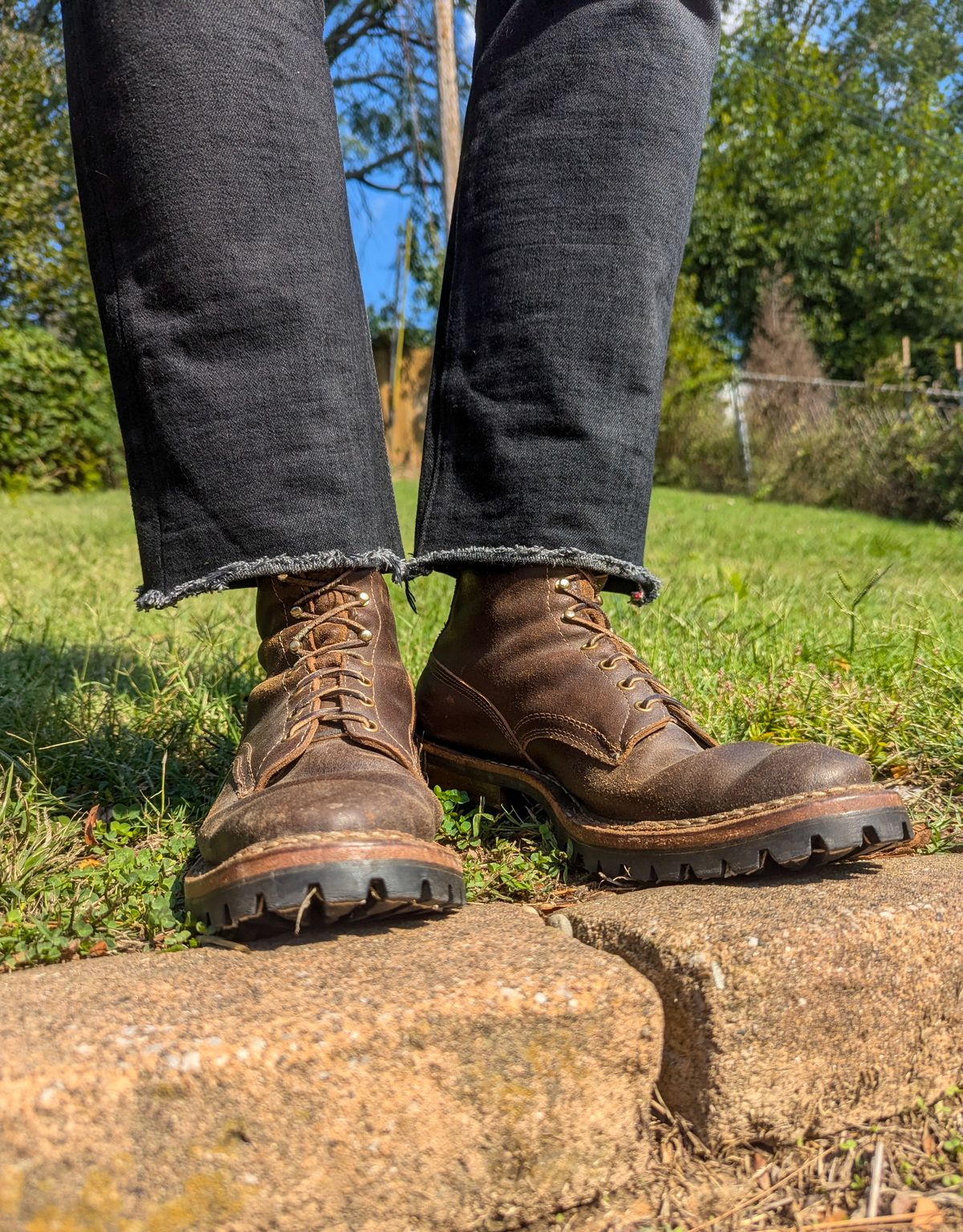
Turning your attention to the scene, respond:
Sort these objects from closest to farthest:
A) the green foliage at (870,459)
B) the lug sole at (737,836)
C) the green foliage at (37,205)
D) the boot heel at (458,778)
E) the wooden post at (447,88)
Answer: the lug sole at (737,836) < the boot heel at (458,778) < the wooden post at (447,88) < the green foliage at (870,459) < the green foliage at (37,205)

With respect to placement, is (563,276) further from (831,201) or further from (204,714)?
(831,201)

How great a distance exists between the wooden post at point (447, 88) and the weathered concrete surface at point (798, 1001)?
6673mm

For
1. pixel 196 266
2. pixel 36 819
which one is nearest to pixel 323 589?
pixel 196 266

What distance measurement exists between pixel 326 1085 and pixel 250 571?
0.60 m

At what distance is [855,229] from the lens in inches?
888

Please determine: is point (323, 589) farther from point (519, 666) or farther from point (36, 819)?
point (36, 819)

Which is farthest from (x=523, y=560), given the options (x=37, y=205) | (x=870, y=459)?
(x=37, y=205)

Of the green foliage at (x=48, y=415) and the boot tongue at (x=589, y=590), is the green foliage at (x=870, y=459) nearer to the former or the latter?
the green foliage at (x=48, y=415)

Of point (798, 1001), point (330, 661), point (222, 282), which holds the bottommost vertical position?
point (798, 1001)

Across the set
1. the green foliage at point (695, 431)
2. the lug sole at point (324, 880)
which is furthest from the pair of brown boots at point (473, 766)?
the green foliage at point (695, 431)

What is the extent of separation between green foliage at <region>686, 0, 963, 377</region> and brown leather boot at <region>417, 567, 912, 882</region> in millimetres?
21605

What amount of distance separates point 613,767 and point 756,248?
2309 centimetres

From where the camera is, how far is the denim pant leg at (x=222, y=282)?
1161 mm

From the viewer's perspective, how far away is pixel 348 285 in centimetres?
128
